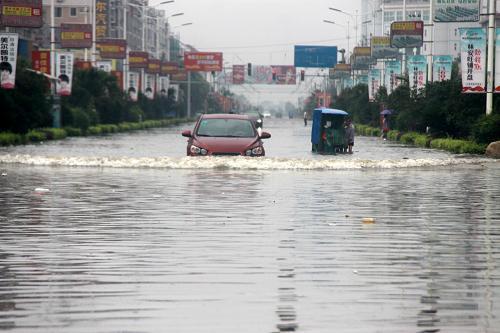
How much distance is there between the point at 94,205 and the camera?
763 inches

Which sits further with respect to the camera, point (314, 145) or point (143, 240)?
point (314, 145)

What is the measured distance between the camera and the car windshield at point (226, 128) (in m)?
32.6

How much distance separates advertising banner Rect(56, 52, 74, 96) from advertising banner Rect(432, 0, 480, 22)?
20.1m

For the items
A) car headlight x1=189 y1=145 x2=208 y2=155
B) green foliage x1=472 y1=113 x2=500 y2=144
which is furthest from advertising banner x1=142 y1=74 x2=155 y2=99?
car headlight x1=189 y1=145 x2=208 y2=155

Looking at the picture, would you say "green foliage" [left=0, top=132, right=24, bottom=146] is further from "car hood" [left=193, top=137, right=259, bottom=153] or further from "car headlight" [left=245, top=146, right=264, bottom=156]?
"car headlight" [left=245, top=146, right=264, bottom=156]

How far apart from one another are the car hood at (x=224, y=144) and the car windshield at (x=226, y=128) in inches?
27.8

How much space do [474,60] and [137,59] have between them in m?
67.4

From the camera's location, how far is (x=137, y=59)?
363 ft

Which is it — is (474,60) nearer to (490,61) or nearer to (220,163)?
(490,61)

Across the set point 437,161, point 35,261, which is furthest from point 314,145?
point 35,261

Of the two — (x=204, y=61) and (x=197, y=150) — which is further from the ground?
(x=204, y=61)

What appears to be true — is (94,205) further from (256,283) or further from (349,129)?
(349,129)

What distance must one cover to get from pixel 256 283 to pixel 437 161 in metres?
26.4

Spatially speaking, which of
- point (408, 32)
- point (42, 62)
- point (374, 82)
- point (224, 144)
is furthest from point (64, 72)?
point (224, 144)
